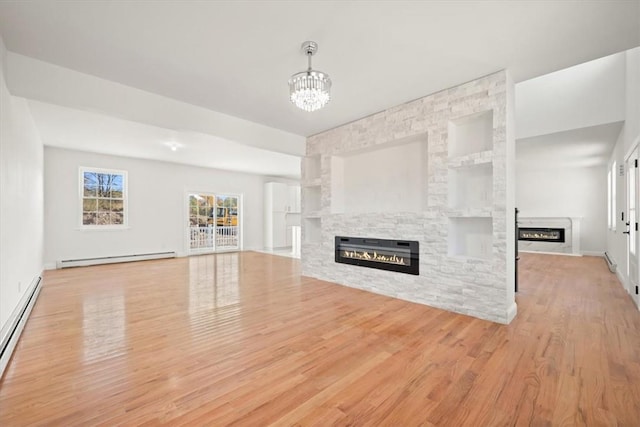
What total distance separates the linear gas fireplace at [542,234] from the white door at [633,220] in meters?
4.98

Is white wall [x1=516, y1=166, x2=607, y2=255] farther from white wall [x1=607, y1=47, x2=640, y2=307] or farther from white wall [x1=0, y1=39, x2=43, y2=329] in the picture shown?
white wall [x1=0, y1=39, x2=43, y2=329]

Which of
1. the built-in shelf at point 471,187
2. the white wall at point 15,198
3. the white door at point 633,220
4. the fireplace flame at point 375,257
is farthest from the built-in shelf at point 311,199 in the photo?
the white door at point 633,220

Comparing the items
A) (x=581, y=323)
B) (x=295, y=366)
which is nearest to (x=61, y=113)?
(x=295, y=366)

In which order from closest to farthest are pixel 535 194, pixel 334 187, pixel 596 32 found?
pixel 596 32 → pixel 334 187 → pixel 535 194

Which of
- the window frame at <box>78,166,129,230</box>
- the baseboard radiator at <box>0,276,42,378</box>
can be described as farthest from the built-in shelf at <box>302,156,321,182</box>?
the window frame at <box>78,166,129,230</box>

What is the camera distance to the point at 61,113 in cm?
438

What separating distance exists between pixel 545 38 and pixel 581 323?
2882 mm

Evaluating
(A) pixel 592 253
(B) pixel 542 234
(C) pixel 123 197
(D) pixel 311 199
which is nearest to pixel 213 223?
(C) pixel 123 197

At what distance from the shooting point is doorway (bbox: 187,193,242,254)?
28.9 ft

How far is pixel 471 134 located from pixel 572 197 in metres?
7.54

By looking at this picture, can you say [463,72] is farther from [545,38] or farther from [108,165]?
[108,165]

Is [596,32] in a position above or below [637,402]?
above

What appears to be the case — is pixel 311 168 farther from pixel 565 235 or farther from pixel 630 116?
pixel 565 235

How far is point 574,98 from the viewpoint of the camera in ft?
15.5
